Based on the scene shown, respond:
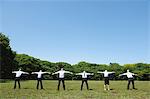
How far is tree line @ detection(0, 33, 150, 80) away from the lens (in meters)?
58.0

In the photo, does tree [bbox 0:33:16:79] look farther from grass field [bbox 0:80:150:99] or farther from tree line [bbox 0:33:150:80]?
grass field [bbox 0:80:150:99]

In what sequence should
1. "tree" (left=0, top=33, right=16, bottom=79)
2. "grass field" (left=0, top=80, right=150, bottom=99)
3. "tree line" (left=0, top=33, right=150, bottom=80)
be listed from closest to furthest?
1. "grass field" (left=0, top=80, right=150, bottom=99)
2. "tree" (left=0, top=33, right=16, bottom=79)
3. "tree line" (left=0, top=33, right=150, bottom=80)

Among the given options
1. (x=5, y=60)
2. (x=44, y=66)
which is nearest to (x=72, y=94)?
(x=5, y=60)

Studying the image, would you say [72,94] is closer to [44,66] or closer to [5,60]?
[5,60]

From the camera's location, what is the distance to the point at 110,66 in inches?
2712

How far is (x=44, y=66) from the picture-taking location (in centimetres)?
7088

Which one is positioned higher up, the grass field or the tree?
the tree

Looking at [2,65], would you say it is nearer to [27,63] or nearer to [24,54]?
[27,63]

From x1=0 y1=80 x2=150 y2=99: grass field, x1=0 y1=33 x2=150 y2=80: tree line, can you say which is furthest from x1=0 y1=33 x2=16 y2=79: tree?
x1=0 y1=80 x2=150 y2=99: grass field

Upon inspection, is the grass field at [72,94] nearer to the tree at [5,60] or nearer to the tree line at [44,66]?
the tree at [5,60]

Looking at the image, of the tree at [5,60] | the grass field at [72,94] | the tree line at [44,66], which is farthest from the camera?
the tree line at [44,66]

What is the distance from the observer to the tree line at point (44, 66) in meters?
58.0

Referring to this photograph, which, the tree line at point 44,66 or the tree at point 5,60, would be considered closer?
the tree at point 5,60

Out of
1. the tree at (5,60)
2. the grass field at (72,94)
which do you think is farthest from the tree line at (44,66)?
the grass field at (72,94)
